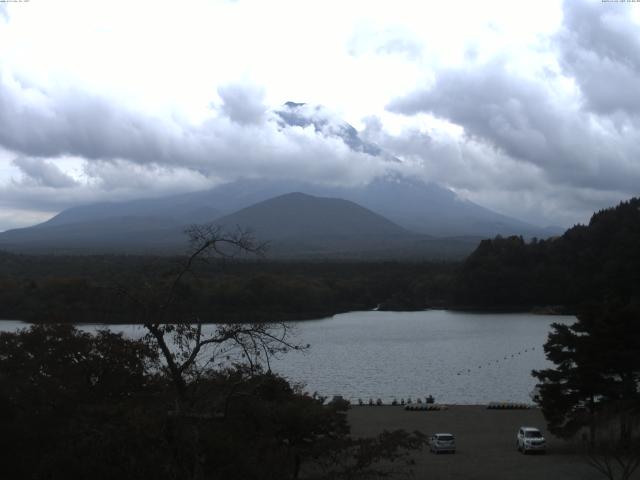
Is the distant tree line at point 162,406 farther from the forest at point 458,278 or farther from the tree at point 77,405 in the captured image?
the forest at point 458,278

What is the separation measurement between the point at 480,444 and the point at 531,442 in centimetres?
188

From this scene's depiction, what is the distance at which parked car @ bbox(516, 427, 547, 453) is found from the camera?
15.6 m

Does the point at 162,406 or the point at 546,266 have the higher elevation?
the point at 546,266

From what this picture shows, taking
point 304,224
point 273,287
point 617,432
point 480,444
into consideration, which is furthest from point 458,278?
point 304,224

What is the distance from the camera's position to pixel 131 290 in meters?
6.71

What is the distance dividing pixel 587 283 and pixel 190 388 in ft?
189

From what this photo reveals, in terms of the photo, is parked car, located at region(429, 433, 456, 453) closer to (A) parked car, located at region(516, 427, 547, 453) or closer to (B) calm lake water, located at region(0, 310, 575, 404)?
(A) parked car, located at region(516, 427, 547, 453)

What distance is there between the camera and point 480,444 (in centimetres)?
1731

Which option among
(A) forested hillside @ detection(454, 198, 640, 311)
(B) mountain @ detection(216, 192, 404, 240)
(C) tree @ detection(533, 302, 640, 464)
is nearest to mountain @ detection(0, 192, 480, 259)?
(B) mountain @ detection(216, 192, 404, 240)

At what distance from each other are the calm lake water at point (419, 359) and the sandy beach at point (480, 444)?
10.6ft

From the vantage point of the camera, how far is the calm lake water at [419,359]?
27625 millimetres

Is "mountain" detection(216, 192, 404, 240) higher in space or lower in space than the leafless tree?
higher

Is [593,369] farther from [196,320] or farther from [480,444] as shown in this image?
[196,320]

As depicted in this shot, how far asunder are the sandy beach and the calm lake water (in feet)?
10.6
